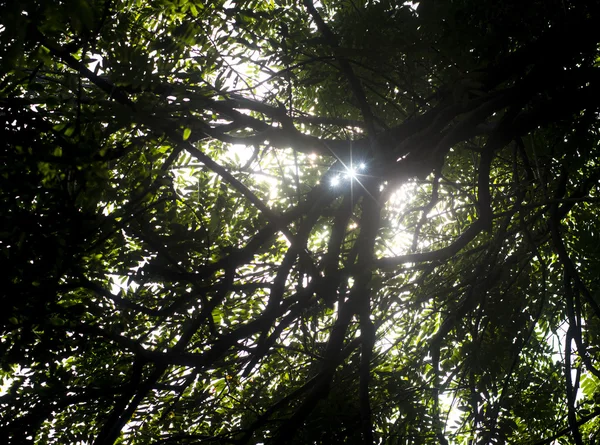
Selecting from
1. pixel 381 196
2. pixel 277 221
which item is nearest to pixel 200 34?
pixel 277 221

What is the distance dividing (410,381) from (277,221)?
152cm

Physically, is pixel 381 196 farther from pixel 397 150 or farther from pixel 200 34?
pixel 200 34

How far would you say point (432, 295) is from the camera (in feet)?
9.88

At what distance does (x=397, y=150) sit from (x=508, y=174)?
2.05m

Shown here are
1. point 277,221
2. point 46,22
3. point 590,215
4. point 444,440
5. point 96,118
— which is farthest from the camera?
point 590,215

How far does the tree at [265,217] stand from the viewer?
2082mm

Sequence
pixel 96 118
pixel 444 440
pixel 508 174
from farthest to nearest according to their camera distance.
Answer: pixel 508 174 < pixel 444 440 < pixel 96 118

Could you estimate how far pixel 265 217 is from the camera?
272 centimetres

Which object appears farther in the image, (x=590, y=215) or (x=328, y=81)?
(x=590, y=215)

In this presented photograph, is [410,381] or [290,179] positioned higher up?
[290,179]

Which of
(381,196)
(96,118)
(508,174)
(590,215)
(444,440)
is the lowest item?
(444,440)

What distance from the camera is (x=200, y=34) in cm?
271

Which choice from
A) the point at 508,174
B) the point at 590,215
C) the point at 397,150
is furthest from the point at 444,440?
the point at 508,174

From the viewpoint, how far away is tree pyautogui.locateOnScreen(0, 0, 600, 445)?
6.83 feet
